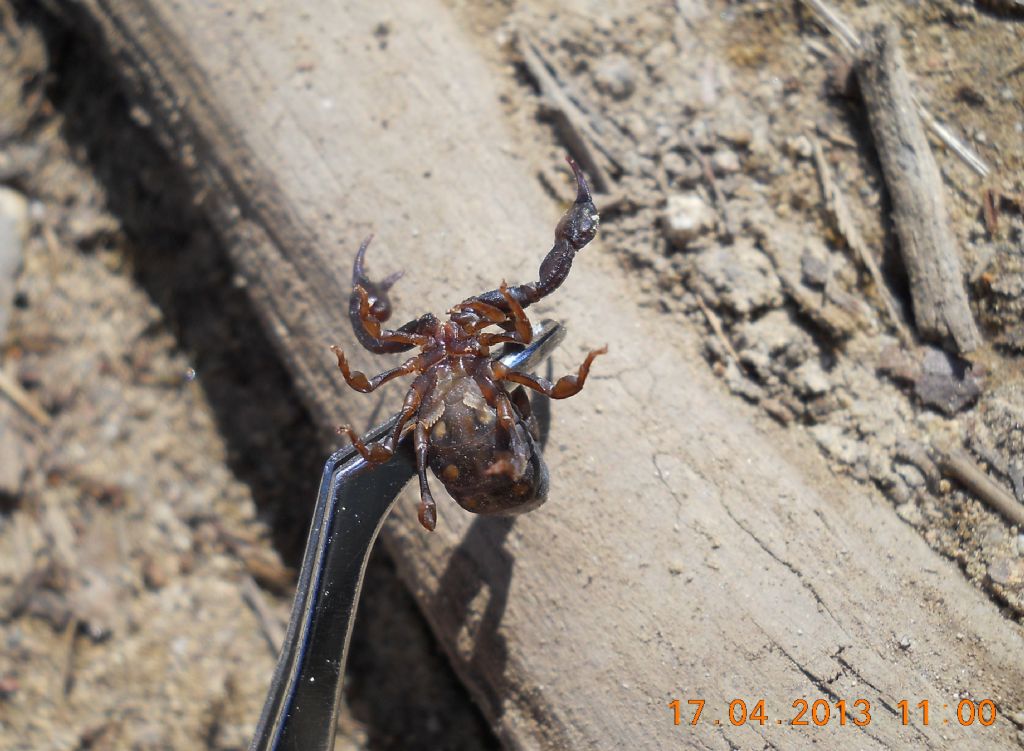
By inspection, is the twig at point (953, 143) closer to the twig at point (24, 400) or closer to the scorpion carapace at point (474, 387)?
the scorpion carapace at point (474, 387)

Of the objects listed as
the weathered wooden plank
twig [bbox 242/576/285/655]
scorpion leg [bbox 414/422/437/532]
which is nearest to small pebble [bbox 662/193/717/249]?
the weathered wooden plank

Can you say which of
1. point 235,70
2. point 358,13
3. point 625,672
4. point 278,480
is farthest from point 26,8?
point 625,672

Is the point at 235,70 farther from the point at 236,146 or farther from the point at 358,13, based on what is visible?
the point at 358,13

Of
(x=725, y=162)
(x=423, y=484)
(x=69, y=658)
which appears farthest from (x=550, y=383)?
(x=69, y=658)

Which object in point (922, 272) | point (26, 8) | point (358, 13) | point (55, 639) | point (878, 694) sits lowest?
point (55, 639)

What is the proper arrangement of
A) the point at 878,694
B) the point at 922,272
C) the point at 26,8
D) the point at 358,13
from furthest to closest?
the point at 26,8
the point at 358,13
the point at 922,272
the point at 878,694
